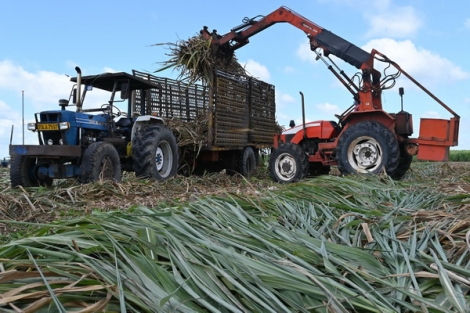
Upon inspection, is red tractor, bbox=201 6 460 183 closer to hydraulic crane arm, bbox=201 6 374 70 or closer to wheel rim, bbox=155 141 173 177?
hydraulic crane arm, bbox=201 6 374 70

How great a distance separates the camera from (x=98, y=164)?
557cm

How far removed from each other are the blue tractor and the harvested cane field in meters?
3.54

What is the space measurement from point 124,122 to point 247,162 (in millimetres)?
3024

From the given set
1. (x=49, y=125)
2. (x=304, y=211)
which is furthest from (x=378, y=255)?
(x=49, y=125)

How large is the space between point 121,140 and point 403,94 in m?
4.41

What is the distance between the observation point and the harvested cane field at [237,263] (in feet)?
4.67

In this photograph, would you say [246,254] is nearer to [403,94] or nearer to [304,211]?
[304,211]

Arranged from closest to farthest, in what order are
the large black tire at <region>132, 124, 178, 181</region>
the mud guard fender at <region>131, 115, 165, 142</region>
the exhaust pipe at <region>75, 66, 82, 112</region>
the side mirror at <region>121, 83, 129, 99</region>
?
the exhaust pipe at <region>75, 66, 82, 112</region> < the large black tire at <region>132, 124, 178, 181</region> < the side mirror at <region>121, 83, 129, 99</region> < the mud guard fender at <region>131, 115, 165, 142</region>

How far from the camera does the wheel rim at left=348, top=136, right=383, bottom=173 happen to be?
22.1 ft

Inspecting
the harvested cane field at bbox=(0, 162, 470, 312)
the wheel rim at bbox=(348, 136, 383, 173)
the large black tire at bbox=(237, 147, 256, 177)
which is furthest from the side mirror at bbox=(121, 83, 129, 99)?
the harvested cane field at bbox=(0, 162, 470, 312)

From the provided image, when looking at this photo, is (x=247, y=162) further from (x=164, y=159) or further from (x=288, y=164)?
(x=164, y=159)

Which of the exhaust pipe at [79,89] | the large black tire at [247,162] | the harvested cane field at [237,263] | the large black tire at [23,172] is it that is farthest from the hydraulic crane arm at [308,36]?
the harvested cane field at [237,263]

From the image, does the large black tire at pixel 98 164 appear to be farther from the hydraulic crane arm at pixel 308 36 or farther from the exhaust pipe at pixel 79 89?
the hydraulic crane arm at pixel 308 36

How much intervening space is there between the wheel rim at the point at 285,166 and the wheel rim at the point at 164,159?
191 cm
